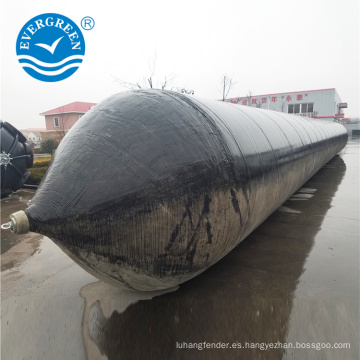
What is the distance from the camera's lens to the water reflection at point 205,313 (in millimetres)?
2090

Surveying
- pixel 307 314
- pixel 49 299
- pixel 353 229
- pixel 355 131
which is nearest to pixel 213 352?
pixel 307 314

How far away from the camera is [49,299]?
2713mm

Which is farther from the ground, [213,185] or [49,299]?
[213,185]

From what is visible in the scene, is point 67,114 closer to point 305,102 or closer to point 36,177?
point 305,102

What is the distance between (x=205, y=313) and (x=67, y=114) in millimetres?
41109

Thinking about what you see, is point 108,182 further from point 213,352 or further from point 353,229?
point 353,229

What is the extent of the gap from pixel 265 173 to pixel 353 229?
7.25 ft

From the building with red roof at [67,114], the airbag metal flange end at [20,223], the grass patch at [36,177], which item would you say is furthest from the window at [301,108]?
the airbag metal flange end at [20,223]

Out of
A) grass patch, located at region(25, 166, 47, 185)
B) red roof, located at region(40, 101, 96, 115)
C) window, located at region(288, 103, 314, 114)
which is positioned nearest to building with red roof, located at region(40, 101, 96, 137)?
red roof, located at region(40, 101, 96, 115)

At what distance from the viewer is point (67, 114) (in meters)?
38.5

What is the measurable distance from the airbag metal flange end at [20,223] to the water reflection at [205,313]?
1.21 m

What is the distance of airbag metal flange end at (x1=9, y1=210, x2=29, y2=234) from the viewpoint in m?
1.55

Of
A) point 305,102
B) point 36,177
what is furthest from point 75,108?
point 36,177

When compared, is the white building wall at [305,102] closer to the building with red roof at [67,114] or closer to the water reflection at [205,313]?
the building with red roof at [67,114]
